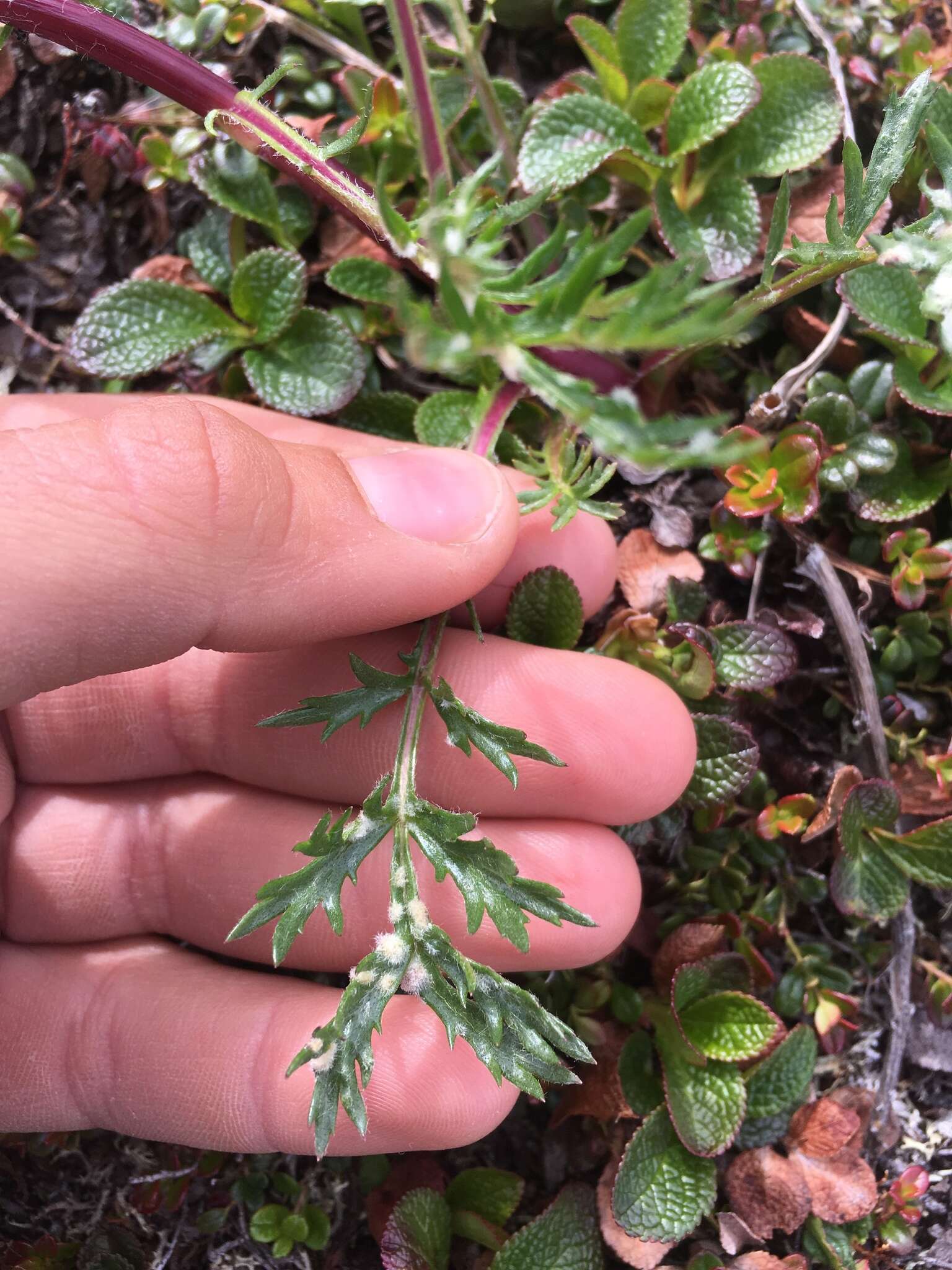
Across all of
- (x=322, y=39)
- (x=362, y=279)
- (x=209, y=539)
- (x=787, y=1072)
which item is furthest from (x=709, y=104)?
(x=787, y=1072)

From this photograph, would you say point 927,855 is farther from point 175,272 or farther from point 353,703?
point 175,272

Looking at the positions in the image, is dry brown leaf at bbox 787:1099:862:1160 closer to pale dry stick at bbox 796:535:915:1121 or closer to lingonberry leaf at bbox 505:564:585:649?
pale dry stick at bbox 796:535:915:1121

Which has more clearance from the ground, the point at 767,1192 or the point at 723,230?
the point at 723,230

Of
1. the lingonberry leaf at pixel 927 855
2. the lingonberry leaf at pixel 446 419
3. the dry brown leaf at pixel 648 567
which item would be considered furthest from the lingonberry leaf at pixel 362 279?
the lingonberry leaf at pixel 927 855

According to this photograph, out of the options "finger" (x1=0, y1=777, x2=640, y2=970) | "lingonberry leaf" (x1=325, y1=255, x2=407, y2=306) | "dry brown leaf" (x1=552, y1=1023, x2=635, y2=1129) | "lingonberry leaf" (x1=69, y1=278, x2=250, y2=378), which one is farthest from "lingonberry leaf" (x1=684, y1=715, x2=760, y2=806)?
"lingonberry leaf" (x1=69, y1=278, x2=250, y2=378)

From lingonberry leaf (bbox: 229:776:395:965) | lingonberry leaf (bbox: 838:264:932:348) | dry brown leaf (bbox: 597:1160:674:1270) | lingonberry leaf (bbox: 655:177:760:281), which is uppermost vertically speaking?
lingonberry leaf (bbox: 655:177:760:281)

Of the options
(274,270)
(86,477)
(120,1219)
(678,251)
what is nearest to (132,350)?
(274,270)
